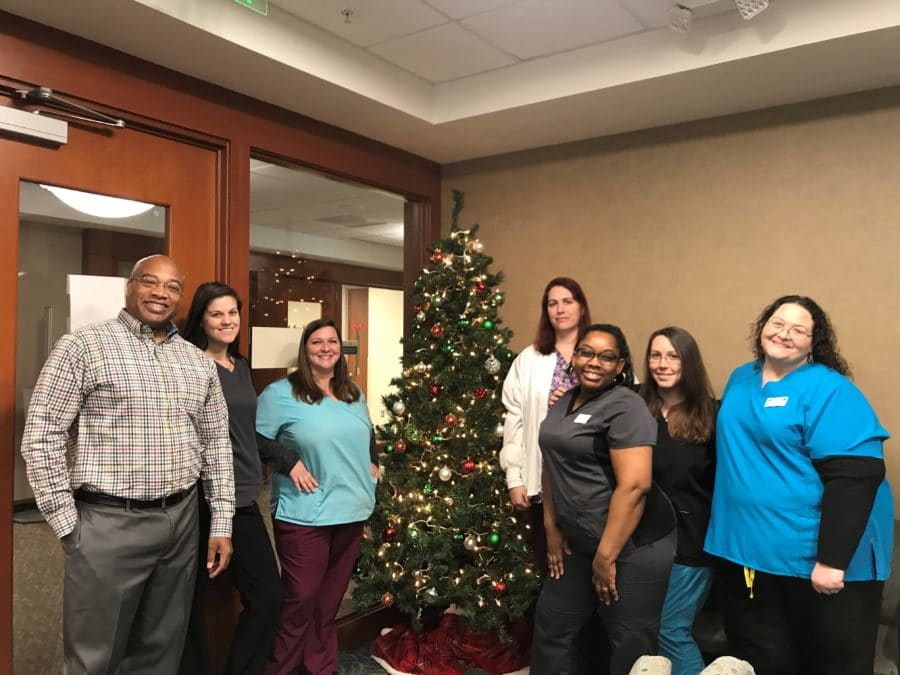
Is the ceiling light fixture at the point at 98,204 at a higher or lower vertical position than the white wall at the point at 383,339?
higher

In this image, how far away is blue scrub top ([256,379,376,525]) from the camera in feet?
8.86

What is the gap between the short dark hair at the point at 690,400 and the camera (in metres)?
2.44

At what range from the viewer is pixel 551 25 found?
2771 mm

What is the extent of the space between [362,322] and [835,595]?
284 cm

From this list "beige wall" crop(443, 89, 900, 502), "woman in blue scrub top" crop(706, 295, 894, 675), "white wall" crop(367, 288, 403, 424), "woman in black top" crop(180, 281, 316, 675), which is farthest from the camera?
"white wall" crop(367, 288, 403, 424)

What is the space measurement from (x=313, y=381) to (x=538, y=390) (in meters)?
0.92

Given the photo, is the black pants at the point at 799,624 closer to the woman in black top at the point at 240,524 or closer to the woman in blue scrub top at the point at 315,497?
the woman in blue scrub top at the point at 315,497

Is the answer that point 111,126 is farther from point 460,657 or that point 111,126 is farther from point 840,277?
point 840,277

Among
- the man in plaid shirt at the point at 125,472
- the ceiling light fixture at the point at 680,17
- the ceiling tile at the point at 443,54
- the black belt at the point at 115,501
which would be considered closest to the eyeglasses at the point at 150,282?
the man in plaid shirt at the point at 125,472

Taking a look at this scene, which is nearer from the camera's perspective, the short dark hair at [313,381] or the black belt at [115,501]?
the black belt at [115,501]

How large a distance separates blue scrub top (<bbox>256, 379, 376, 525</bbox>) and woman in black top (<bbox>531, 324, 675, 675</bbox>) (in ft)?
2.68

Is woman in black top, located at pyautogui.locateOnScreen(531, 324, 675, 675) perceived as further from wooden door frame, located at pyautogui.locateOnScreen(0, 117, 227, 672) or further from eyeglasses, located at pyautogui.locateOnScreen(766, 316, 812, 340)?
wooden door frame, located at pyautogui.locateOnScreen(0, 117, 227, 672)

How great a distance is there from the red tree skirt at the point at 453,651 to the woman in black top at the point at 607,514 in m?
0.85

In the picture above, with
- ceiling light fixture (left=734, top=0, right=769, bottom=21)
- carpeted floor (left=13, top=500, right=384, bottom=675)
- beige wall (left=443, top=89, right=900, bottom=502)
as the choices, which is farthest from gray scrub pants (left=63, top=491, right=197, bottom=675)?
ceiling light fixture (left=734, top=0, right=769, bottom=21)
